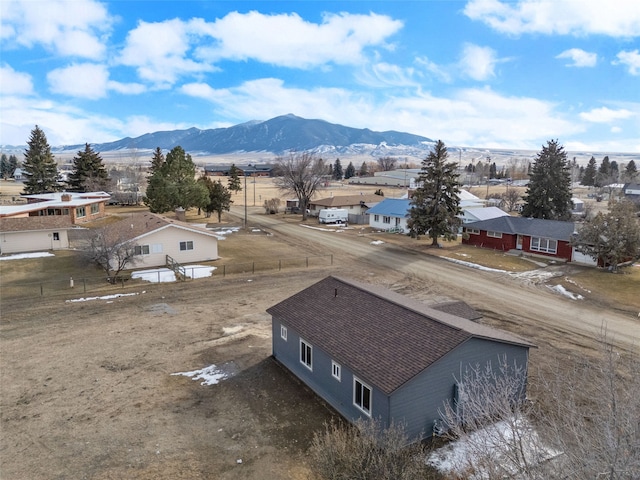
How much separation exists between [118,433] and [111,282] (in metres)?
19.9

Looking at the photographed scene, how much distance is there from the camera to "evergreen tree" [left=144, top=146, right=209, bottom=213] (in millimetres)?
57844

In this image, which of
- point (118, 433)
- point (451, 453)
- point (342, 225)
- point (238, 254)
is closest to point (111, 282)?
point (238, 254)

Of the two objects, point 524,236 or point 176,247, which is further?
point 524,236

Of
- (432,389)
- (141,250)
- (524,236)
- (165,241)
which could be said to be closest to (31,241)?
(141,250)

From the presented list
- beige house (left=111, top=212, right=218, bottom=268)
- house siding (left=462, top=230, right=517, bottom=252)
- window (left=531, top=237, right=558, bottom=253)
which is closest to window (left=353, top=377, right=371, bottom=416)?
beige house (left=111, top=212, right=218, bottom=268)

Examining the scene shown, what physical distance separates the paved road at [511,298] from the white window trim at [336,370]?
12.8 m

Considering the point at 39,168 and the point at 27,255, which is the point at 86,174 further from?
the point at 27,255

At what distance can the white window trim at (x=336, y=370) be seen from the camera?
15658 millimetres

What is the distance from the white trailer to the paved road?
17.2 metres

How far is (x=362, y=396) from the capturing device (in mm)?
14555

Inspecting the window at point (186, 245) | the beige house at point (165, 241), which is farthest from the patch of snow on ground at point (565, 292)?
the window at point (186, 245)

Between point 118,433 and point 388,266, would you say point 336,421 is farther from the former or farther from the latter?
point 388,266

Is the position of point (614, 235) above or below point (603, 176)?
below

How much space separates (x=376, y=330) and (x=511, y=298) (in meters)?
17.5
